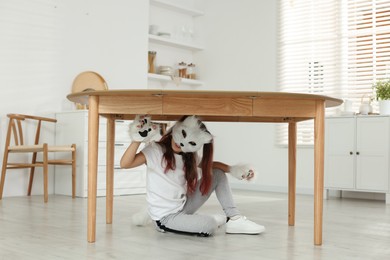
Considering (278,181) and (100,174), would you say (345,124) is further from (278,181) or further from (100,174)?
(100,174)

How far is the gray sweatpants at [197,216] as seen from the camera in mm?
2639

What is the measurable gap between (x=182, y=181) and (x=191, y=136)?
0.95ft

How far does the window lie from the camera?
18.2 feet

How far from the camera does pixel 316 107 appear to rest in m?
2.51

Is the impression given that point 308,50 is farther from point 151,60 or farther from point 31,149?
point 31,149

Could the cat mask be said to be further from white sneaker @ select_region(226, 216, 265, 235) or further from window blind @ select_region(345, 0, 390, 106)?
window blind @ select_region(345, 0, 390, 106)

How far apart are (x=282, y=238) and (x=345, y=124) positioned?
9.31ft

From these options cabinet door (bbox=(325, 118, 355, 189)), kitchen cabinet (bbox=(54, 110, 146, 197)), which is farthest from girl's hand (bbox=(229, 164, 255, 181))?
cabinet door (bbox=(325, 118, 355, 189))

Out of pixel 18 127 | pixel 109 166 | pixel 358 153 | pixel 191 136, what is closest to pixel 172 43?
pixel 18 127

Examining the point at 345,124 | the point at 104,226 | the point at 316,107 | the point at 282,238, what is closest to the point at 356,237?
the point at 282,238

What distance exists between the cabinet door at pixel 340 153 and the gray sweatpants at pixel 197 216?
2.72 m

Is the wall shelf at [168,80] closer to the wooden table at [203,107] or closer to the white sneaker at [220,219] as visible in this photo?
the white sneaker at [220,219]

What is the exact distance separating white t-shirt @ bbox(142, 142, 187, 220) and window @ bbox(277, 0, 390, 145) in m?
3.24

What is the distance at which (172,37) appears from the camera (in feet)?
22.4
